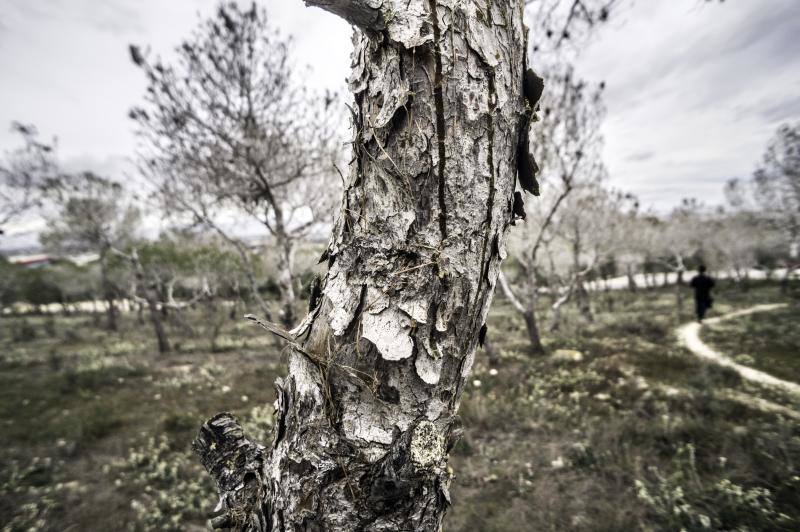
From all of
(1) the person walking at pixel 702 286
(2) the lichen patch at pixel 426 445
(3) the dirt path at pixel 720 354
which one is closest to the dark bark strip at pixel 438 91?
(2) the lichen patch at pixel 426 445

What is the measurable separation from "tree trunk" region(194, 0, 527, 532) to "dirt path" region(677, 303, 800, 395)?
36.2 ft

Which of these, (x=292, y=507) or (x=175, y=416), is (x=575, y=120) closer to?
(x=292, y=507)

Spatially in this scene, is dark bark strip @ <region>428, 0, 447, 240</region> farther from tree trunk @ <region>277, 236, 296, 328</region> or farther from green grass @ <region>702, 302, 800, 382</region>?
green grass @ <region>702, 302, 800, 382</region>

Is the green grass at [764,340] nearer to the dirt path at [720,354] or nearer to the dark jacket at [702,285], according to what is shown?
the dirt path at [720,354]

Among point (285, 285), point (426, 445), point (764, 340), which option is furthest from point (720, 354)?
point (426, 445)

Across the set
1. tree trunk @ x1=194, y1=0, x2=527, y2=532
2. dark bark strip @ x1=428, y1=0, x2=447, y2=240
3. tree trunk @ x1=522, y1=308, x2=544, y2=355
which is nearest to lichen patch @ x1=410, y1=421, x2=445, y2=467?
tree trunk @ x1=194, y1=0, x2=527, y2=532

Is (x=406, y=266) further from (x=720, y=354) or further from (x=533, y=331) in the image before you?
(x=720, y=354)

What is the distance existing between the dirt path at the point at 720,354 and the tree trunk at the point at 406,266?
1102cm

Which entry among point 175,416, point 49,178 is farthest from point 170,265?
point 175,416

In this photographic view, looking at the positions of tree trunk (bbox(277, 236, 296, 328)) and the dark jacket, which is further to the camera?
the dark jacket

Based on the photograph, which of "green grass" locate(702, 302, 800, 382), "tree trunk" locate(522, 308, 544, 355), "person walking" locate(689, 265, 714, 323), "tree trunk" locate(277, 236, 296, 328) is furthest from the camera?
"person walking" locate(689, 265, 714, 323)

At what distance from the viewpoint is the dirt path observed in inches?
328

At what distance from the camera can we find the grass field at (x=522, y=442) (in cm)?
408

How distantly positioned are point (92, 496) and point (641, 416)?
9.20 m
